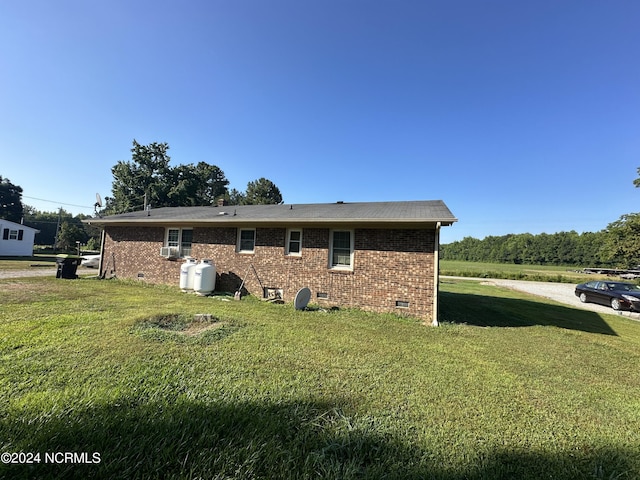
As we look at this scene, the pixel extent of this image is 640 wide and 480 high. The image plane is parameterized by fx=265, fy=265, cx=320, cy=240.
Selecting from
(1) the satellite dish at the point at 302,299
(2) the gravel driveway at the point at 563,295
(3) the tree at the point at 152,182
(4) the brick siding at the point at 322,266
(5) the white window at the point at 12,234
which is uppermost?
(3) the tree at the point at 152,182

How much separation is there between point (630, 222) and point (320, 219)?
30825 millimetres

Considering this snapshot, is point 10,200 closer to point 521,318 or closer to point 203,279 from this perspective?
point 203,279

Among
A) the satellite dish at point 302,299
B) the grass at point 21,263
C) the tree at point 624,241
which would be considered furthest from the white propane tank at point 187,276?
the tree at point 624,241

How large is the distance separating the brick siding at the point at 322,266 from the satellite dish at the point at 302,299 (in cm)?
59

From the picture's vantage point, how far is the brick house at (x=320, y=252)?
751cm

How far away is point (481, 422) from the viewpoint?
2785mm

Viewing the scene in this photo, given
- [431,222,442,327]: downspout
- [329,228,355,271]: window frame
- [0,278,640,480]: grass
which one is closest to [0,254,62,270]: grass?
[0,278,640,480]: grass

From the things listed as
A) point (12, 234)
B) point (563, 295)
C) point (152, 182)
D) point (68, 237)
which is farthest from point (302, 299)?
point (68, 237)

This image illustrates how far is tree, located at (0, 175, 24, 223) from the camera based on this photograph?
46.0 m

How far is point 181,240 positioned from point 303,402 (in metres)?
10.0

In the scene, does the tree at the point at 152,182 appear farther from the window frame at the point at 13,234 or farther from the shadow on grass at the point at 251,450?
the shadow on grass at the point at 251,450

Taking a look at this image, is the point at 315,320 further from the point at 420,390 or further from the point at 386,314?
the point at 420,390

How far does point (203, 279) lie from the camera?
9219mm

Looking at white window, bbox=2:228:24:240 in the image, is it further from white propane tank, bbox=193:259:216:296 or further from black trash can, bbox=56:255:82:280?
white propane tank, bbox=193:259:216:296
